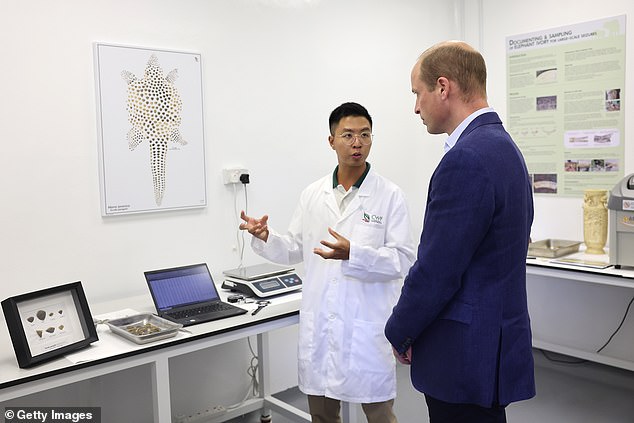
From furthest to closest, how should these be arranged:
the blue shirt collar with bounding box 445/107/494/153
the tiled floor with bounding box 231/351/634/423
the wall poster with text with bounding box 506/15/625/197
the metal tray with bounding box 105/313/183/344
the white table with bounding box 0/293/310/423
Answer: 1. the wall poster with text with bounding box 506/15/625/197
2. the tiled floor with bounding box 231/351/634/423
3. the metal tray with bounding box 105/313/183/344
4. the white table with bounding box 0/293/310/423
5. the blue shirt collar with bounding box 445/107/494/153

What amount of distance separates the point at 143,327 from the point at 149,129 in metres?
1.02

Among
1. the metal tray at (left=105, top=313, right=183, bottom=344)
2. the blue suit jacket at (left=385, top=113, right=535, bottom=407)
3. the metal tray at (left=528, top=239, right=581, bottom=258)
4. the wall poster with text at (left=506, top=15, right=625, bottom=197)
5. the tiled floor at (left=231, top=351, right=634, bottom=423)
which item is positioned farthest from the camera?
the wall poster with text at (left=506, top=15, right=625, bottom=197)

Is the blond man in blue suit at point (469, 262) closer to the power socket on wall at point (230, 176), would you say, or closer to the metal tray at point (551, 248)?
the power socket on wall at point (230, 176)

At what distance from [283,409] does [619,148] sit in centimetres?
251

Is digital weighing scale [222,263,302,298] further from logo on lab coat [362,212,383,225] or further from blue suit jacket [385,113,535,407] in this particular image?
blue suit jacket [385,113,535,407]

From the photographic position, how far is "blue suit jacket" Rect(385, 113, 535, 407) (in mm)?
1384

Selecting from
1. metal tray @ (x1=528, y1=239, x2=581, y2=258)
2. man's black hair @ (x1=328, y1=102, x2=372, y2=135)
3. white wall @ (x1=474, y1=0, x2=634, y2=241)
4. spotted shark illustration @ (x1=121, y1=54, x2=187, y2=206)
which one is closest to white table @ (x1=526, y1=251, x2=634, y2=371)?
metal tray @ (x1=528, y1=239, x2=581, y2=258)

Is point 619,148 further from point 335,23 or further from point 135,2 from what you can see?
point 135,2

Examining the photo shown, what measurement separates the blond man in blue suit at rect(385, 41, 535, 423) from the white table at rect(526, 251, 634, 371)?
188 cm

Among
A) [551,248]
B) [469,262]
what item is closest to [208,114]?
[469,262]

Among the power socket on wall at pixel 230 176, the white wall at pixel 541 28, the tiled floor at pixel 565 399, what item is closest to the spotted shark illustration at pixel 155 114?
the power socket on wall at pixel 230 176

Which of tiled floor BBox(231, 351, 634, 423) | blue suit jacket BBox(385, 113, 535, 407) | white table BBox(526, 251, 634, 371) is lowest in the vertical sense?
tiled floor BBox(231, 351, 634, 423)

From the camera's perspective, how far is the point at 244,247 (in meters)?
3.15

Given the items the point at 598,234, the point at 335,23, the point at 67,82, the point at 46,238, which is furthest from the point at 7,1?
the point at 598,234
